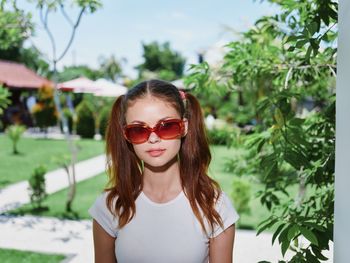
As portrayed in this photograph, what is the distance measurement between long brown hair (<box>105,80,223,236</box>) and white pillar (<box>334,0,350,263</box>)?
0.43 meters

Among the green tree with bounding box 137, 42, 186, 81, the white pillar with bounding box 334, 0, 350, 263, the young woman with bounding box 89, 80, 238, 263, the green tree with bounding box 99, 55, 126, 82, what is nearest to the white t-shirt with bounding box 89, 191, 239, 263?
the young woman with bounding box 89, 80, 238, 263

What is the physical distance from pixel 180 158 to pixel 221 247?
1.18 feet

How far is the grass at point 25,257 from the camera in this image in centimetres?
480

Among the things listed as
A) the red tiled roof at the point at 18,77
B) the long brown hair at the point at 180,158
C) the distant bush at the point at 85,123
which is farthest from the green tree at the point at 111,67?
the long brown hair at the point at 180,158

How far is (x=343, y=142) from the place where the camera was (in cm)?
114

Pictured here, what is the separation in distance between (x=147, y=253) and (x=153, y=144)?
0.36m

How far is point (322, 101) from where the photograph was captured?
4.25 meters

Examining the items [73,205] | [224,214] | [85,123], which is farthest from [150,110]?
[85,123]

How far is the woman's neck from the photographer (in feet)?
5.21

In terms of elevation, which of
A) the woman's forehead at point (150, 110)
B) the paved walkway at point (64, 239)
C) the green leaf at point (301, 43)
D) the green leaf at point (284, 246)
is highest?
the green leaf at point (301, 43)

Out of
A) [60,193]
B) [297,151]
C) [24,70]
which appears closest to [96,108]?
[24,70]

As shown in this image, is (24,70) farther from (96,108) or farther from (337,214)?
(337,214)

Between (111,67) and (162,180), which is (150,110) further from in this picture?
(111,67)

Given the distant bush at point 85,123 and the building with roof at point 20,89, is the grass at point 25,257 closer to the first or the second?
the distant bush at point 85,123
